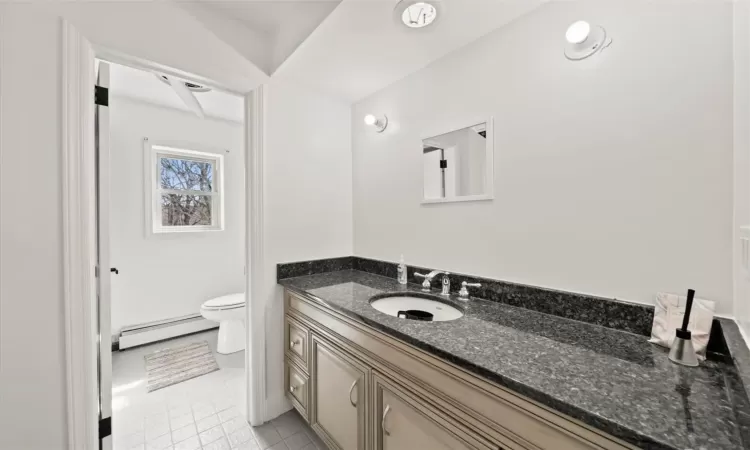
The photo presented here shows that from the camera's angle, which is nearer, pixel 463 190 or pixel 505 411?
pixel 505 411

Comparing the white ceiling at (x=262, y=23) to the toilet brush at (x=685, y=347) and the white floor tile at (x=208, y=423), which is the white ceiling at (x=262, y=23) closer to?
the toilet brush at (x=685, y=347)

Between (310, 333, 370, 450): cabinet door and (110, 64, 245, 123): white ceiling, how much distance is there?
179 cm

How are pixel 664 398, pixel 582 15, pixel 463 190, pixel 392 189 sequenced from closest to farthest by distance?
pixel 664 398, pixel 582 15, pixel 463 190, pixel 392 189

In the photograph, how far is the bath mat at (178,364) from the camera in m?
2.10

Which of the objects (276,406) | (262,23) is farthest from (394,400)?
(262,23)

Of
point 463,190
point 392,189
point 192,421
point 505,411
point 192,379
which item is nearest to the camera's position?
point 505,411

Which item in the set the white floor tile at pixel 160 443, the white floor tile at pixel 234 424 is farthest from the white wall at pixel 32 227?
the white floor tile at pixel 234 424

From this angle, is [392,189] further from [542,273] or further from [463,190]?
[542,273]

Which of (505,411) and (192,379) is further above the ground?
(505,411)

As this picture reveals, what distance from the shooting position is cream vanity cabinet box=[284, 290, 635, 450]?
26.1 inches

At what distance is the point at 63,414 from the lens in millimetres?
1152

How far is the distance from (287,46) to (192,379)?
2408 mm

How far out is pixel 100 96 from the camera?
4.31 feet

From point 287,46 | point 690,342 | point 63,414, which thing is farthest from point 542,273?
point 63,414
